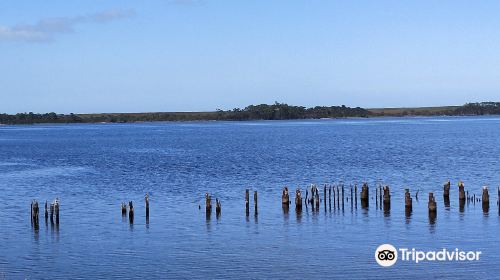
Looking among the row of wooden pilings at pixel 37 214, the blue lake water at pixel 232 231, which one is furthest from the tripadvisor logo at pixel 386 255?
the row of wooden pilings at pixel 37 214

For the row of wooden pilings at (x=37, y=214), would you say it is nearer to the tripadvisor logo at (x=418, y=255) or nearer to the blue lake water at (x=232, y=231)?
the blue lake water at (x=232, y=231)

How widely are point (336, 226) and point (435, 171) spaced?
121 ft

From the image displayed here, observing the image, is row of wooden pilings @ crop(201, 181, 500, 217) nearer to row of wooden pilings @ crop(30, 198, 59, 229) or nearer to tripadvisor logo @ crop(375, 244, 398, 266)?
row of wooden pilings @ crop(30, 198, 59, 229)

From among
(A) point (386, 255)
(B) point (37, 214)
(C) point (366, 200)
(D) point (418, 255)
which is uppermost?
(B) point (37, 214)

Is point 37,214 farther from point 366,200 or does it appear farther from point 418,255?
point 418,255

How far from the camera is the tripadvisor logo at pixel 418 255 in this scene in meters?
33.8

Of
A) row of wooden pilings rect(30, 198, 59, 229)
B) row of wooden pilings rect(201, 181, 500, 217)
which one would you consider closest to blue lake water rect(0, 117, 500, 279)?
row of wooden pilings rect(30, 198, 59, 229)

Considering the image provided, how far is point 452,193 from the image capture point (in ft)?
182

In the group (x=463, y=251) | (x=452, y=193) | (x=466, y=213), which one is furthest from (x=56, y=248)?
(x=452, y=193)

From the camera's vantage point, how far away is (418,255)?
3491 cm

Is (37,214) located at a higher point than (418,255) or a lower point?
higher

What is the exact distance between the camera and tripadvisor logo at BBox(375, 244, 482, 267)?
1332 inches

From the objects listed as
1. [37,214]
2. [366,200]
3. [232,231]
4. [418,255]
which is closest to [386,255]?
[418,255]

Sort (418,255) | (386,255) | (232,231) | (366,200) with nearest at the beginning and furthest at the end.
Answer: (386,255) → (418,255) → (232,231) → (366,200)
